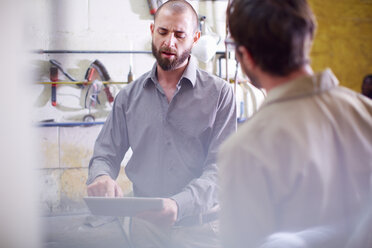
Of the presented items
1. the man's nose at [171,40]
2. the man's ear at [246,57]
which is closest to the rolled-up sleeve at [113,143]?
the man's nose at [171,40]

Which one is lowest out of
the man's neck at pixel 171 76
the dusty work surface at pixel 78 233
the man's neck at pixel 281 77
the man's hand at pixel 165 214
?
the dusty work surface at pixel 78 233

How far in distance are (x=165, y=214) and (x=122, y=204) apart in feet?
0.59

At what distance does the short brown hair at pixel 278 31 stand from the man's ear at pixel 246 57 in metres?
0.02

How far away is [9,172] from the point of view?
1.44 ft

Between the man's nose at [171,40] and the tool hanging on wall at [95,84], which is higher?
the man's nose at [171,40]

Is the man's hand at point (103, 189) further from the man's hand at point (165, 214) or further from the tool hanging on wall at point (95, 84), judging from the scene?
the tool hanging on wall at point (95, 84)

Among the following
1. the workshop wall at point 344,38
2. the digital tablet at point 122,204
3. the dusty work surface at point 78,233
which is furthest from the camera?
the workshop wall at point 344,38

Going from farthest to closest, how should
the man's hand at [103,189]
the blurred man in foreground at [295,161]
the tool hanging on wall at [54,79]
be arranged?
the tool hanging on wall at [54,79], the man's hand at [103,189], the blurred man in foreground at [295,161]

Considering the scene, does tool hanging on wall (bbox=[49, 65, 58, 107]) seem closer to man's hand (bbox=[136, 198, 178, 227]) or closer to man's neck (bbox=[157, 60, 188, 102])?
man's neck (bbox=[157, 60, 188, 102])

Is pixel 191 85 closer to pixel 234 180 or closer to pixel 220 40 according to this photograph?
pixel 234 180

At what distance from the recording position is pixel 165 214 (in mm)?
1057

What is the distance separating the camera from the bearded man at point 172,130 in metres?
1.28

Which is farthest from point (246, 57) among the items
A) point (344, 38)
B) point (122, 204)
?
point (344, 38)

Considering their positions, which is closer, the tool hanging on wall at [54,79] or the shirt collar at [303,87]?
the shirt collar at [303,87]
